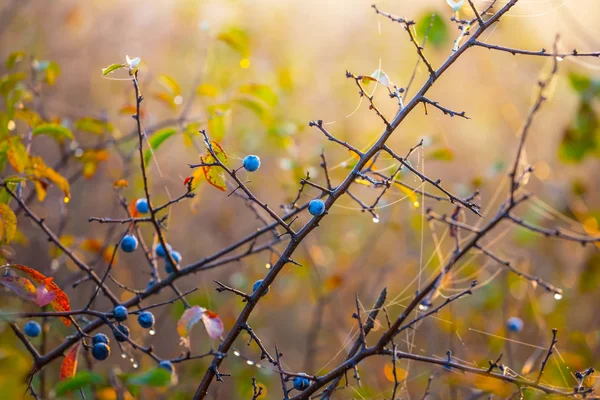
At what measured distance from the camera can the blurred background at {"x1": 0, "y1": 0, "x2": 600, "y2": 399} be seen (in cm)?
286

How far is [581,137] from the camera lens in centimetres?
259

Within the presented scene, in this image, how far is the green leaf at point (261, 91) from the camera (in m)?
1.88

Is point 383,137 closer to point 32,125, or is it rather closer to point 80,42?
point 32,125

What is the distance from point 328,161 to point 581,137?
5.00 feet

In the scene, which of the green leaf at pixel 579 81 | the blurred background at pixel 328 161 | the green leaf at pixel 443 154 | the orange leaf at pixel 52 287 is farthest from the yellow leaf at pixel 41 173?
the green leaf at pixel 579 81

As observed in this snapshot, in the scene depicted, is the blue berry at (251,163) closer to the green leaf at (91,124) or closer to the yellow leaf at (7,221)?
the yellow leaf at (7,221)

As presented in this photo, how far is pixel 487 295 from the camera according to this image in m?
2.99

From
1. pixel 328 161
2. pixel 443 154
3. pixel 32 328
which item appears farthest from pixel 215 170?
pixel 328 161

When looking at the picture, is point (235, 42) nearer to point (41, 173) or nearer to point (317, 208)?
point (41, 173)

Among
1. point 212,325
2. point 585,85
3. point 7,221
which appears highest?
point 585,85

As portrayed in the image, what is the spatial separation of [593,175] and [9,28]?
13.8 ft

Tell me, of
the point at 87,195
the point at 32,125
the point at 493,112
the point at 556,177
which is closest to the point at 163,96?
the point at 32,125

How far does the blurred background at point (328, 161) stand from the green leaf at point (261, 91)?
58cm

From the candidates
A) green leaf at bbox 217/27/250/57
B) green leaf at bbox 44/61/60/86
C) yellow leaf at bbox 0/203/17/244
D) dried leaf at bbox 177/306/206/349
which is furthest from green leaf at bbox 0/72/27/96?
dried leaf at bbox 177/306/206/349
